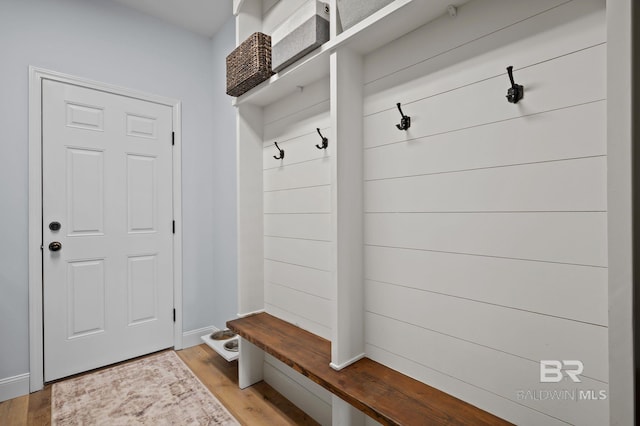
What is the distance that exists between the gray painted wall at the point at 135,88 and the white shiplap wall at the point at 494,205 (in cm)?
167

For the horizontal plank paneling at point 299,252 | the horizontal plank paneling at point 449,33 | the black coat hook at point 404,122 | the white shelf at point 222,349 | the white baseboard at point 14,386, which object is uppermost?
the horizontal plank paneling at point 449,33

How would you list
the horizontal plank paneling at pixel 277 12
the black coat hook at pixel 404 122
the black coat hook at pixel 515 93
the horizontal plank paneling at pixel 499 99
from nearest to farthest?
the horizontal plank paneling at pixel 499 99 < the black coat hook at pixel 515 93 < the black coat hook at pixel 404 122 < the horizontal plank paneling at pixel 277 12

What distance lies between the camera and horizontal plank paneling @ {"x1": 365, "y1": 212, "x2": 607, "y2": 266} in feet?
2.93

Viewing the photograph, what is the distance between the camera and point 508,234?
1.04 meters

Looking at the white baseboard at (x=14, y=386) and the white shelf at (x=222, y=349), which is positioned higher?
the white shelf at (x=222, y=349)

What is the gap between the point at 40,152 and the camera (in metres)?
2.16

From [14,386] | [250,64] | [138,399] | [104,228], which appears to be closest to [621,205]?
[250,64]

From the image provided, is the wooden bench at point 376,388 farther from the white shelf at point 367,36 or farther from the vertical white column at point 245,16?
the vertical white column at point 245,16

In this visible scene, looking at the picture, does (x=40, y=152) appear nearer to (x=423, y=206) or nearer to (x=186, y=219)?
(x=186, y=219)

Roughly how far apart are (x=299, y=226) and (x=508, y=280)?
1145 mm

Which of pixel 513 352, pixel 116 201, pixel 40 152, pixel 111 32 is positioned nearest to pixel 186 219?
pixel 116 201

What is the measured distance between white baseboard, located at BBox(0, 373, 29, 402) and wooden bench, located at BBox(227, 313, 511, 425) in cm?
163

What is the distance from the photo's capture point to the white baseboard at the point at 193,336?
2742mm

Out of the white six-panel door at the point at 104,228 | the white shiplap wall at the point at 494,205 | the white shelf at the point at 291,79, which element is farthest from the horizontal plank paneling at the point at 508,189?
the white six-panel door at the point at 104,228
